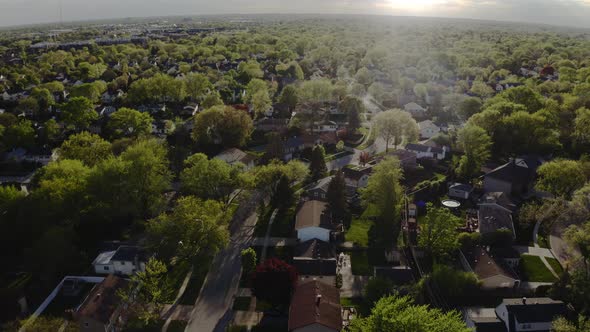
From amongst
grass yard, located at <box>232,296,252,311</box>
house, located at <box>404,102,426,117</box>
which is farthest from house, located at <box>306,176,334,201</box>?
house, located at <box>404,102,426,117</box>

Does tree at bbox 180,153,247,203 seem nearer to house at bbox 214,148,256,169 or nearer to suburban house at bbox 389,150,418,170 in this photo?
house at bbox 214,148,256,169

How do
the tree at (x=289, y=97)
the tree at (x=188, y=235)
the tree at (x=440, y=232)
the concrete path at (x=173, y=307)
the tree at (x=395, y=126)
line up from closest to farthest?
the concrete path at (x=173, y=307) → the tree at (x=188, y=235) → the tree at (x=440, y=232) → the tree at (x=395, y=126) → the tree at (x=289, y=97)

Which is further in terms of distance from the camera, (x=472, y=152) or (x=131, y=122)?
(x=131, y=122)

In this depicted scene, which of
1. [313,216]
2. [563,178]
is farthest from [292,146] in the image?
[563,178]

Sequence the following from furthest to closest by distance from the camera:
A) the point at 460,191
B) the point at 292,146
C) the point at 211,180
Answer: the point at 292,146 < the point at 460,191 < the point at 211,180

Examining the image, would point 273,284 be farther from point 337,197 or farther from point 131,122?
point 131,122

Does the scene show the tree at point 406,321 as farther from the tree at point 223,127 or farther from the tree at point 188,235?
the tree at point 223,127

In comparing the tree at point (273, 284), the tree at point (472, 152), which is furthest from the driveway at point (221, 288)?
the tree at point (472, 152)
